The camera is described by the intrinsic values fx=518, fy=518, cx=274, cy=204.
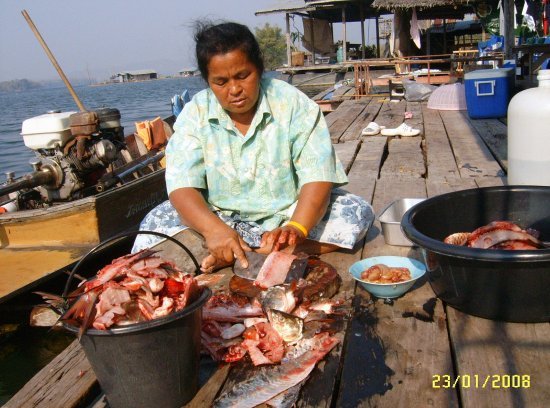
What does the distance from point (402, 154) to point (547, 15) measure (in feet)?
29.3

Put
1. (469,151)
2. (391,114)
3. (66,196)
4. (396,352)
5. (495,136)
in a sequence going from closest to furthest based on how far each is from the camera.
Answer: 1. (396,352)
2. (66,196)
3. (469,151)
4. (495,136)
5. (391,114)

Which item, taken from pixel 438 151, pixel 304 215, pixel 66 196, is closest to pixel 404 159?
pixel 438 151

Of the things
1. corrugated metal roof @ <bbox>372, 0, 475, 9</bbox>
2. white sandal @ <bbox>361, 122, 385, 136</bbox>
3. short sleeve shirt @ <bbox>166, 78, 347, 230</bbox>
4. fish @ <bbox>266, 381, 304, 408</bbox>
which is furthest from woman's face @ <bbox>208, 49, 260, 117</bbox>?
corrugated metal roof @ <bbox>372, 0, 475, 9</bbox>

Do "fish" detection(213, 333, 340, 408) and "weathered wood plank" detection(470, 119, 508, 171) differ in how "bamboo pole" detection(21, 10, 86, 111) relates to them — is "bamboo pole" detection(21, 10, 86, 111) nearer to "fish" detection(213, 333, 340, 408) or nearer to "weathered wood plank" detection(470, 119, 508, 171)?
"weathered wood plank" detection(470, 119, 508, 171)

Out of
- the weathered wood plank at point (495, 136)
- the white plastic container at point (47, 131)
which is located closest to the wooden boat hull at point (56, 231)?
the white plastic container at point (47, 131)

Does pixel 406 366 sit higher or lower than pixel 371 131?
lower

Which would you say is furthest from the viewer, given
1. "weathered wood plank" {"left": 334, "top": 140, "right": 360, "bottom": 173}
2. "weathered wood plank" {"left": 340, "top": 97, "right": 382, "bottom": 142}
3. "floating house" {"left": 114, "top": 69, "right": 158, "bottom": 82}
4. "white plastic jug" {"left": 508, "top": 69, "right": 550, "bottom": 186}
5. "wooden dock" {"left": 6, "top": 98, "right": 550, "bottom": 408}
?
"floating house" {"left": 114, "top": 69, "right": 158, "bottom": 82}

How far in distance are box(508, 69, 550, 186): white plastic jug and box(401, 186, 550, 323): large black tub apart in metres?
0.86

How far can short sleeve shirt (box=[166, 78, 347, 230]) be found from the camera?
2914 mm

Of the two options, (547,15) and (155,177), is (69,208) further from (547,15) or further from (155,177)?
(547,15)

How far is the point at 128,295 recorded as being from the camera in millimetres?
1691

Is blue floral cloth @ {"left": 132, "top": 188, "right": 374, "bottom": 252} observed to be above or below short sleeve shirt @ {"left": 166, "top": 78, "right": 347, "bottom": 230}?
below

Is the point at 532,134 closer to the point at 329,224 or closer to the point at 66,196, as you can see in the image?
the point at 329,224

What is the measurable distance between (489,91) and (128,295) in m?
6.45
